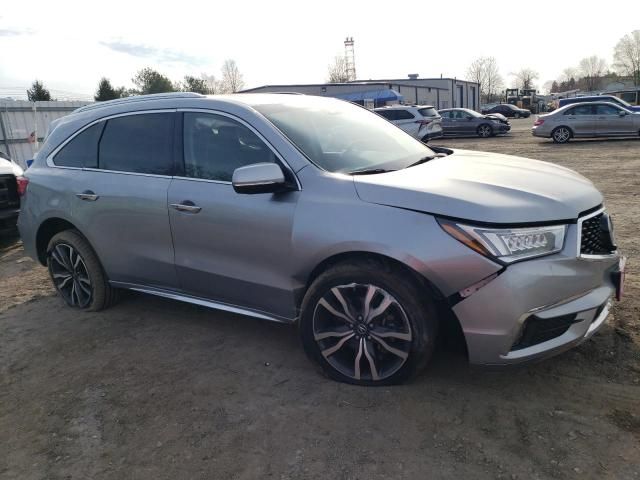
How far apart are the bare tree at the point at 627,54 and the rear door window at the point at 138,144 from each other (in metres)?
114

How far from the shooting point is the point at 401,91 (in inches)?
2245

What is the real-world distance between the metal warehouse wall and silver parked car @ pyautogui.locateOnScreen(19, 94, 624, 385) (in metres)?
10.3

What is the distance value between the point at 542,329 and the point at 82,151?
3814 millimetres

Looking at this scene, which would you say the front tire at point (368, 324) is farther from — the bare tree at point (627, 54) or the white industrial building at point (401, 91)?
the bare tree at point (627, 54)

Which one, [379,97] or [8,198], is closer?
[8,198]

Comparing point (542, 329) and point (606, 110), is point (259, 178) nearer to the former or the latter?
point (542, 329)

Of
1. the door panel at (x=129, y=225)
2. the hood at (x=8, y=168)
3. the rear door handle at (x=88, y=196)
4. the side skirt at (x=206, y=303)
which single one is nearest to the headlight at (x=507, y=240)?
the side skirt at (x=206, y=303)

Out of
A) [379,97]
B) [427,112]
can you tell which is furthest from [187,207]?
[379,97]

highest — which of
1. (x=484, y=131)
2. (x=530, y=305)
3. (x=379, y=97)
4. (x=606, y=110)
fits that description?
(x=379, y=97)

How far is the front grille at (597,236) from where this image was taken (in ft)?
9.24

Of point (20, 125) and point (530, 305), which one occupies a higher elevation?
point (20, 125)

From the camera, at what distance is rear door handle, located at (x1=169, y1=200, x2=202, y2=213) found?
3.52 m

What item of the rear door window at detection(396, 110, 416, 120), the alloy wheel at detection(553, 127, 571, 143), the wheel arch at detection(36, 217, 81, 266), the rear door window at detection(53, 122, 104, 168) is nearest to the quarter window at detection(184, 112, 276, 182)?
the rear door window at detection(53, 122, 104, 168)

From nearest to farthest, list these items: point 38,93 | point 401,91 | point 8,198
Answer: point 8,198, point 38,93, point 401,91
